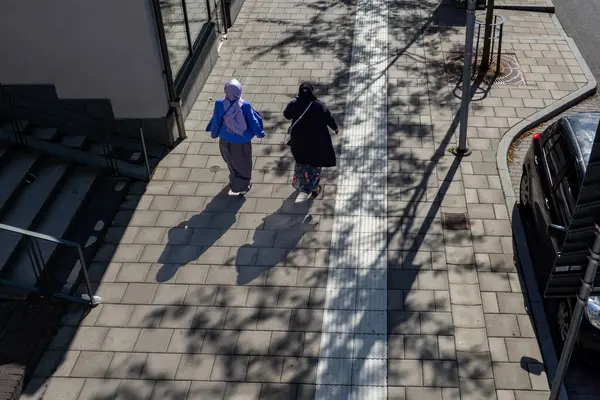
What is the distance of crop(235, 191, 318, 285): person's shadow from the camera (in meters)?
8.82

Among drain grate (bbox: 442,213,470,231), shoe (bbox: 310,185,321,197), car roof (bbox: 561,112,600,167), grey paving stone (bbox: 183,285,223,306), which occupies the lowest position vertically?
shoe (bbox: 310,185,321,197)

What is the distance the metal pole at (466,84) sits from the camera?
9680mm

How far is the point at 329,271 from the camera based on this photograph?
28.7ft

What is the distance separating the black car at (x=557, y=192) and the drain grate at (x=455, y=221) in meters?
0.78

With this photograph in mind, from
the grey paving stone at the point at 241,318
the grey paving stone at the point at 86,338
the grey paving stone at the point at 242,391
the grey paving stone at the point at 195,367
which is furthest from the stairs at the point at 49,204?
the grey paving stone at the point at 242,391

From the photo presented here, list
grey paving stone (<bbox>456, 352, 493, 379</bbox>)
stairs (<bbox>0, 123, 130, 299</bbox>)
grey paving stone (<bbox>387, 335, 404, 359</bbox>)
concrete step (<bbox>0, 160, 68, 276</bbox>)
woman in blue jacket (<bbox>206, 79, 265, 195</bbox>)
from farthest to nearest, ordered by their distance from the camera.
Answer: woman in blue jacket (<bbox>206, 79, 265, 195</bbox>), concrete step (<bbox>0, 160, 68, 276</bbox>), stairs (<bbox>0, 123, 130, 299</bbox>), grey paving stone (<bbox>387, 335, 404, 359</bbox>), grey paving stone (<bbox>456, 352, 493, 379</bbox>)

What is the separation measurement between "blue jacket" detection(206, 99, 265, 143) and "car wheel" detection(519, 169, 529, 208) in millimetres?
3410

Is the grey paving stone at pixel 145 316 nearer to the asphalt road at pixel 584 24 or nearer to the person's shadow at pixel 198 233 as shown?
the person's shadow at pixel 198 233

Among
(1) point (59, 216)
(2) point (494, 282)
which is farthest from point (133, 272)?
(2) point (494, 282)

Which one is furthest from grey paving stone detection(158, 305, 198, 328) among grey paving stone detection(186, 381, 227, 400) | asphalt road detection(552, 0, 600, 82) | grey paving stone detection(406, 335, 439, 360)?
asphalt road detection(552, 0, 600, 82)

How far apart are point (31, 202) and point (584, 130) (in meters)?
6.69

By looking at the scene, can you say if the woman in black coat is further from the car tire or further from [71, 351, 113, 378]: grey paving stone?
[71, 351, 113, 378]: grey paving stone

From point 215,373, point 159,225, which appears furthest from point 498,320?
point 159,225

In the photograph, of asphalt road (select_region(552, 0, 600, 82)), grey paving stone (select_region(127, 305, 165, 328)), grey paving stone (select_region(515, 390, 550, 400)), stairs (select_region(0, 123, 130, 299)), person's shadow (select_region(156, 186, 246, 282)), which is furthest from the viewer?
asphalt road (select_region(552, 0, 600, 82))
